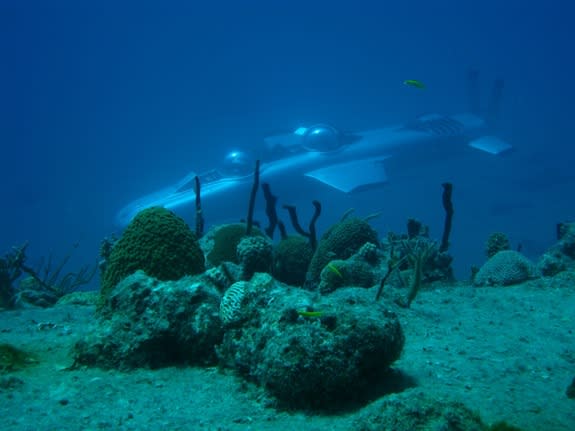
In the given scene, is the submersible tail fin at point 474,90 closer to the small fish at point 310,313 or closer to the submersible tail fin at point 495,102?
the submersible tail fin at point 495,102

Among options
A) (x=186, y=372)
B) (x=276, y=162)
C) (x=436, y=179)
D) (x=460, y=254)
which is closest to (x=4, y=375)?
(x=186, y=372)

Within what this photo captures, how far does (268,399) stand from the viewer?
275 centimetres

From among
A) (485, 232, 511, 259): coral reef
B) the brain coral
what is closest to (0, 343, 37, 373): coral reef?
the brain coral

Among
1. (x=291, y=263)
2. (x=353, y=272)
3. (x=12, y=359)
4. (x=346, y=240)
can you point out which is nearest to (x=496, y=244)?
(x=346, y=240)

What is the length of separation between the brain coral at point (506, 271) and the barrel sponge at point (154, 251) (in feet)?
14.8

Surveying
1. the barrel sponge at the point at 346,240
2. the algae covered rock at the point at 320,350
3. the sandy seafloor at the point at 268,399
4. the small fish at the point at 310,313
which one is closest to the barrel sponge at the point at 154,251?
the sandy seafloor at the point at 268,399

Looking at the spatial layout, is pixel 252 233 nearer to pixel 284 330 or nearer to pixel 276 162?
pixel 284 330

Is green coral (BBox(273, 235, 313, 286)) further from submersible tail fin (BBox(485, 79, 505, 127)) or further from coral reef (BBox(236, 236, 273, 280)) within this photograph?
submersible tail fin (BBox(485, 79, 505, 127))

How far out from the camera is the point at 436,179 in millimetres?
48031

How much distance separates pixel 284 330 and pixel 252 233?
4.84 m

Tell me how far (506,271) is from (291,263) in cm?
352

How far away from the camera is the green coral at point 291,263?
7129 millimetres

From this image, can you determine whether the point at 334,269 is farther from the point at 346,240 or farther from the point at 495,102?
the point at 495,102

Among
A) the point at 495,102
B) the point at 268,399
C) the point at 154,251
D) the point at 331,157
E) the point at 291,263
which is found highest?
the point at 495,102
